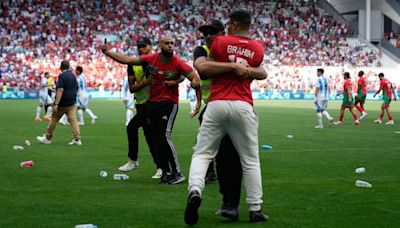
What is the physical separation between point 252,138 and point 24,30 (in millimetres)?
54183

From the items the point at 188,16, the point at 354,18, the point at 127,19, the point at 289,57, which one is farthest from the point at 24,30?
the point at 354,18

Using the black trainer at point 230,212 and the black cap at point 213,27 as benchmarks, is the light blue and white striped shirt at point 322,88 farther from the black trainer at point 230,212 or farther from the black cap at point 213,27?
the black trainer at point 230,212

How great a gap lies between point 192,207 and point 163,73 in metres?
3.89

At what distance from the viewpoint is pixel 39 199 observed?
30.3 feet

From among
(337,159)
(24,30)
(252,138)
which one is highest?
(24,30)

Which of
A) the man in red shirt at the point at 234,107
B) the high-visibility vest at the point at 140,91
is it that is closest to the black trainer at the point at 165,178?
the high-visibility vest at the point at 140,91

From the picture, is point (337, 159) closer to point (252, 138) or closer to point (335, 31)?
point (252, 138)

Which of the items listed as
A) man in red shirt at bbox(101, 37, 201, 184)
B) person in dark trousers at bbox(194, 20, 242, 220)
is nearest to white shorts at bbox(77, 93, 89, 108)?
man in red shirt at bbox(101, 37, 201, 184)

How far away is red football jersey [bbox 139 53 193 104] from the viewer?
10.8 m

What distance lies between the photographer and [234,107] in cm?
754

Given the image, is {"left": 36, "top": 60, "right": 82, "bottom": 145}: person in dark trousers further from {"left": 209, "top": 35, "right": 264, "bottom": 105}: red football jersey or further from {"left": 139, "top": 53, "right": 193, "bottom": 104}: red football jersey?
{"left": 209, "top": 35, "right": 264, "bottom": 105}: red football jersey

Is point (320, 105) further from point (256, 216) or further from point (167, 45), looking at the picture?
point (256, 216)

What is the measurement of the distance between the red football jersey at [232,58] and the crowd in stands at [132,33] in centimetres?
4636

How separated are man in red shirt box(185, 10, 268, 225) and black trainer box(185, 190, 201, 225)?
27 centimetres
